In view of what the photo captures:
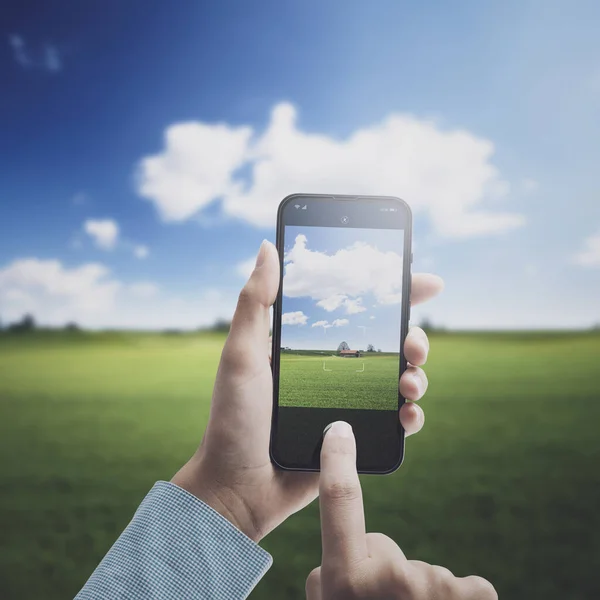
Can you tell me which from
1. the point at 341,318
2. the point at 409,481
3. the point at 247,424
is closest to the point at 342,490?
the point at 247,424

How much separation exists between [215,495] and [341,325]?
0.50m

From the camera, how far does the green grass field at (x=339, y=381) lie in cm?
141

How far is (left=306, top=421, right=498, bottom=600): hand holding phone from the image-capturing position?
844 mm

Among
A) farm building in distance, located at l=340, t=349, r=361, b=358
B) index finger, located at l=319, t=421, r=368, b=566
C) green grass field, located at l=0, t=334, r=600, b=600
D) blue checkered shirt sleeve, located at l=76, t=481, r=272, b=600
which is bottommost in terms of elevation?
green grass field, located at l=0, t=334, r=600, b=600

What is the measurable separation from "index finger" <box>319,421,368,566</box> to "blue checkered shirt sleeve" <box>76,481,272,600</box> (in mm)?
255

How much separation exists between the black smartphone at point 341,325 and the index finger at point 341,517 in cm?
42

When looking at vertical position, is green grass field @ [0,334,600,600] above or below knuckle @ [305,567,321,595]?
below

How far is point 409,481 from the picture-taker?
3762 mm

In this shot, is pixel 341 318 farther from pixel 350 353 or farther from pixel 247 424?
pixel 247 424

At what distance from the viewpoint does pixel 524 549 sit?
294cm

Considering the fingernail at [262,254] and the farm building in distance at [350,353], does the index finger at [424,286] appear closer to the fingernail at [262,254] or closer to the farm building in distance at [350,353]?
the farm building in distance at [350,353]

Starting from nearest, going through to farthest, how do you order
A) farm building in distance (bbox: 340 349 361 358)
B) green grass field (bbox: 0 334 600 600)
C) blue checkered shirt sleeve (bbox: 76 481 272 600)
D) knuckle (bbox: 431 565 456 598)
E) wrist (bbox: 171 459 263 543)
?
knuckle (bbox: 431 565 456 598) < blue checkered shirt sleeve (bbox: 76 481 272 600) < wrist (bbox: 171 459 263 543) < farm building in distance (bbox: 340 349 361 358) < green grass field (bbox: 0 334 600 600)

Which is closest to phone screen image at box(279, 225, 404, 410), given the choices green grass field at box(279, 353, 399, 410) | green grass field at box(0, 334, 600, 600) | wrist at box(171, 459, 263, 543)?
green grass field at box(279, 353, 399, 410)

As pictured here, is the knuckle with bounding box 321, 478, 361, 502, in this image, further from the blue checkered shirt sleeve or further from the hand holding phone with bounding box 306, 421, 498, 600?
the blue checkered shirt sleeve
